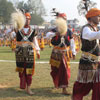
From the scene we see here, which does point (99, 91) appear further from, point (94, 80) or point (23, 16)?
point (23, 16)

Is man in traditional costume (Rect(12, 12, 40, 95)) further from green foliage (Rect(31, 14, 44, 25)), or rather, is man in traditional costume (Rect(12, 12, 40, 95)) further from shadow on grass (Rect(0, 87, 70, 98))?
green foliage (Rect(31, 14, 44, 25))

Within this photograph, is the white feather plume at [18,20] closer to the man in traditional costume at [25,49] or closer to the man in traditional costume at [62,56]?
the man in traditional costume at [25,49]

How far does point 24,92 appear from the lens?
5926mm

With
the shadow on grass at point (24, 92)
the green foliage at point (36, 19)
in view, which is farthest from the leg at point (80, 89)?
the green foliage at point (36, 19)

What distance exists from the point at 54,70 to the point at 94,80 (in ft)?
6.40

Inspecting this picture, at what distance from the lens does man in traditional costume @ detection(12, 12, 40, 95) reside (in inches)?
225

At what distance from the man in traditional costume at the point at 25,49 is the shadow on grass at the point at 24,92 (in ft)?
0.59

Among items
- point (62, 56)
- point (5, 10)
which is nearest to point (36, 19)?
point (5, 10)

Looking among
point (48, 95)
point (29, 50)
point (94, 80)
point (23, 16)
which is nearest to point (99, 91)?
point (94, 80)

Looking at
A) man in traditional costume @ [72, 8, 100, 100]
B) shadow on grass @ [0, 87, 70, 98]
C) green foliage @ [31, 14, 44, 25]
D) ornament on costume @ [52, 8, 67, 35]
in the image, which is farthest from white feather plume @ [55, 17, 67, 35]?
green foliage @ [31, 14, 44, 25]

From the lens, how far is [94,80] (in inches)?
164

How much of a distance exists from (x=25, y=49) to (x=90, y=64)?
6.78 ft

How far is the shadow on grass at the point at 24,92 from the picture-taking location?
221 inches

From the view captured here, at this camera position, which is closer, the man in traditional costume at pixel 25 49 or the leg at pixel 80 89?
the leg at pixel 80 89
